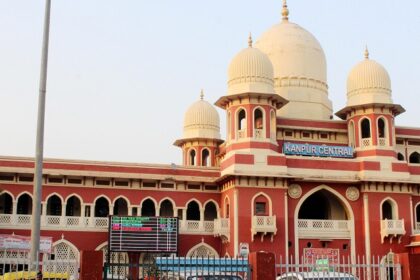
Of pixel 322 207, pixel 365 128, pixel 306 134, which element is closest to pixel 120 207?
pixel 306 134

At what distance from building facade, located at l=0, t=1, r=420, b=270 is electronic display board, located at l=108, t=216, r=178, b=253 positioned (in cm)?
231

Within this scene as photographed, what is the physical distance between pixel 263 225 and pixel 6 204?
502 inches

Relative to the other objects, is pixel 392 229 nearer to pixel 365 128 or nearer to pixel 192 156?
pixel 365 128

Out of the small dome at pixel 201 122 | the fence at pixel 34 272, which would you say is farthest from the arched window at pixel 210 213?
the fence at pixel 34 272

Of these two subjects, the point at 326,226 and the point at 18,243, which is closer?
the point at 18,243

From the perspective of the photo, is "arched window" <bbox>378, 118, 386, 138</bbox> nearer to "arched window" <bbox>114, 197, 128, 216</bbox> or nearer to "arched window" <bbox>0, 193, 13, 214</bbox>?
"arched window" <bbox>114, 197, 128, 216</bbox>

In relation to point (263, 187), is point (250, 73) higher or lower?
higher

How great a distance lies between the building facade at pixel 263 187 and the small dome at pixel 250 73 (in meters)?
0.05

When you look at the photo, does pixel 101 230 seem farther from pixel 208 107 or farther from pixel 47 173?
pixel 208 107

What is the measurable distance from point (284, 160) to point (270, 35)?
9.85 meters

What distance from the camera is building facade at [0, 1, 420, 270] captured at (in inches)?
1187

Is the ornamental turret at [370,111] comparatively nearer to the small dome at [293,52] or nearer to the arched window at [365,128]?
the arched window at [365,128]

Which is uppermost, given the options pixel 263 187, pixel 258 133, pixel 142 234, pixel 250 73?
pixel 250 73

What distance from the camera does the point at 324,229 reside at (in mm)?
31062
